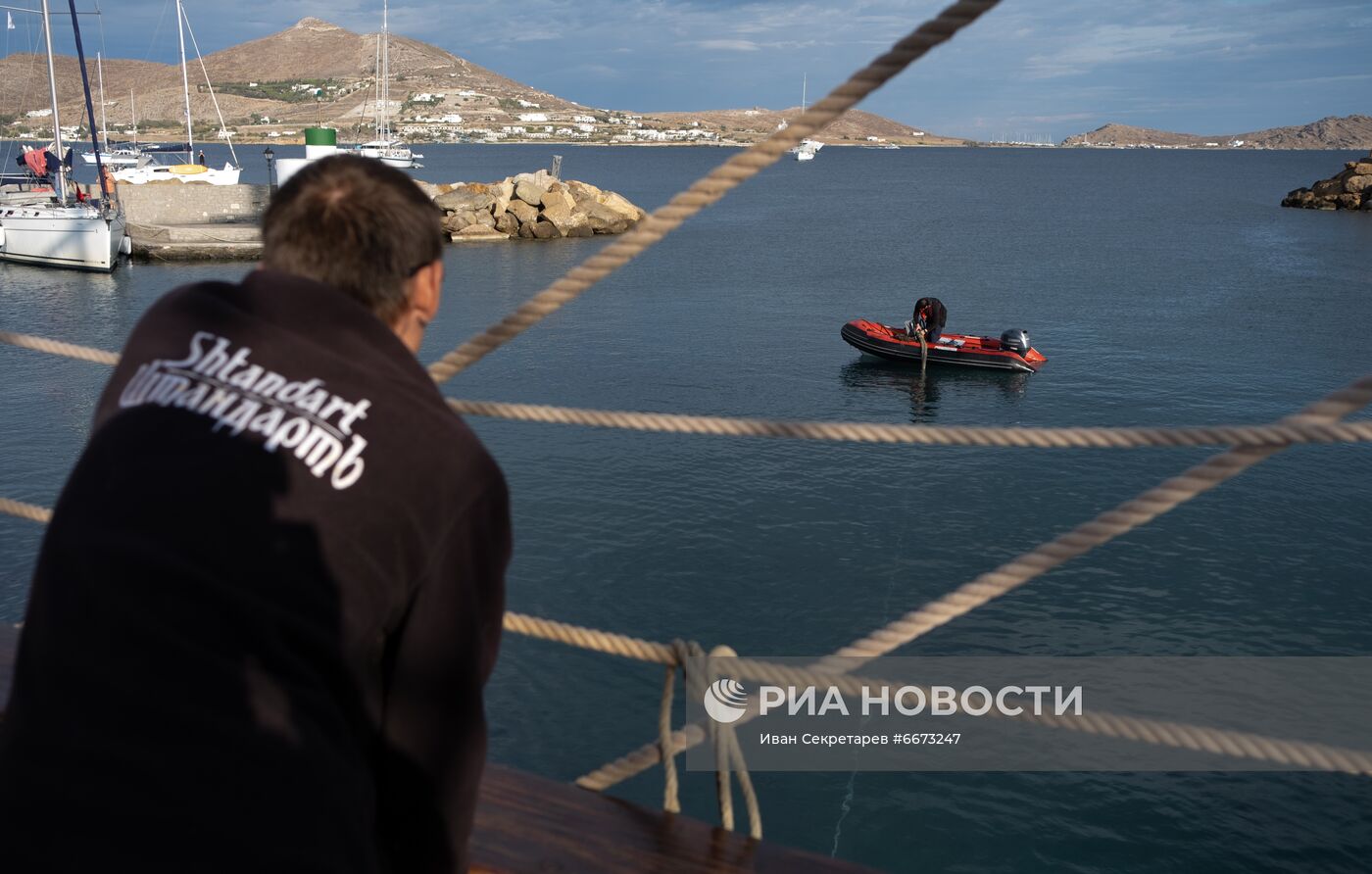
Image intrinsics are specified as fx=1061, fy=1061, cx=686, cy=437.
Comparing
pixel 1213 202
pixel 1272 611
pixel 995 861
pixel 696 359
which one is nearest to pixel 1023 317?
pixel 696 359

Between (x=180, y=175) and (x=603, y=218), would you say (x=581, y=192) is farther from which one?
(x=180, y=175)

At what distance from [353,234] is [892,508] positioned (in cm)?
1806

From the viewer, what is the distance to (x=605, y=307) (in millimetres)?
36844

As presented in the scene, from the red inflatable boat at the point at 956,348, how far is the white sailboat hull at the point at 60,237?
27.9m

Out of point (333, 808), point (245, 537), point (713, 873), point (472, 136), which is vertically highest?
point (472, 136)

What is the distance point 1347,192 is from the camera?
81.1m

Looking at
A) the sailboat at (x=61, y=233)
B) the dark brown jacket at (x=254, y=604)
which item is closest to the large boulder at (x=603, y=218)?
the sailboat at (x=61, y=233)

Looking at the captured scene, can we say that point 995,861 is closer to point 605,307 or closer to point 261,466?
point 261,466

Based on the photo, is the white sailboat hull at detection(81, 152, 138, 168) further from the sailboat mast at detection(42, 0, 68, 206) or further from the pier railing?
the pier railing

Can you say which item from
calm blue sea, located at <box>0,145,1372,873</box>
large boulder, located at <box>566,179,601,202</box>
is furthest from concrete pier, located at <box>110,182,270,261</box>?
large boulder, located at <box>566,179,601,202</box>

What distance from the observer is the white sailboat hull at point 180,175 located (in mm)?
51594

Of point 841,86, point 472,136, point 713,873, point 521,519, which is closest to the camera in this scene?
point 841,86

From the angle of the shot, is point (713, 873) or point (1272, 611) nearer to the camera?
point (713, 873)

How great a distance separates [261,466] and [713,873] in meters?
1.33
